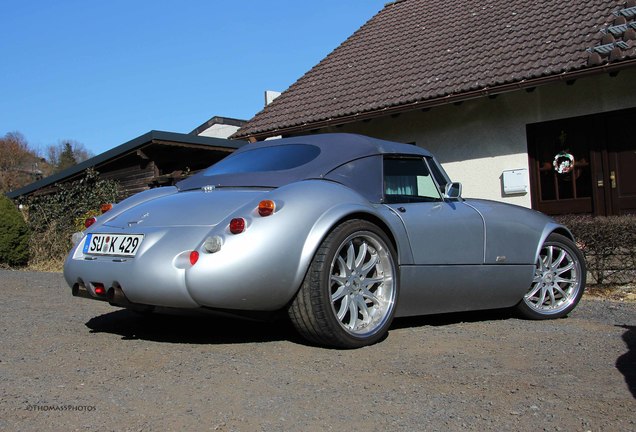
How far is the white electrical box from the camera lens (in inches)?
402

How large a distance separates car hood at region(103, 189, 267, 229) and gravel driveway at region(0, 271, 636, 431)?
75cm

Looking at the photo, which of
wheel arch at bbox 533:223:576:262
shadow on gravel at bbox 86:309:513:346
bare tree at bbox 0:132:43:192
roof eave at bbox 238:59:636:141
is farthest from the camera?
bare tree at bbox 0:132:43:192

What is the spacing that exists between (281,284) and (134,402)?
1.10 meters

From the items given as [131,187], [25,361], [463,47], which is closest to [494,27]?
[463,47]

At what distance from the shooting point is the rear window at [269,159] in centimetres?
448

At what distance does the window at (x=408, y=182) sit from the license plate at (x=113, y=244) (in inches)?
66.3

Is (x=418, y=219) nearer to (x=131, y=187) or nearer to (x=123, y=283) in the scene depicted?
(x=123, y=283)

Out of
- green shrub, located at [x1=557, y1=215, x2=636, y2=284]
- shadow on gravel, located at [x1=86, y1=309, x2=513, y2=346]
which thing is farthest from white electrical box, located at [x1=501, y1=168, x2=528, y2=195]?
shadow on gravel, located at [x1=86, y1=309, x2=513, y2=346]

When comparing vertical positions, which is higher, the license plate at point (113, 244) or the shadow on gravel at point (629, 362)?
the license plate at point (113, 244)

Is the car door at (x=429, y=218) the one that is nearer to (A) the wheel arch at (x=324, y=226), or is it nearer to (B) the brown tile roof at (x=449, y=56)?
(A) the wheel arch at (x=324, y=226)

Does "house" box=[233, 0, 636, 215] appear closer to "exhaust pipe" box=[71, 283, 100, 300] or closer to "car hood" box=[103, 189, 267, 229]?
"car hood" box=[103, 189, 267, 229]

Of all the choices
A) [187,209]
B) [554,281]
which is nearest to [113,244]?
[187,209]

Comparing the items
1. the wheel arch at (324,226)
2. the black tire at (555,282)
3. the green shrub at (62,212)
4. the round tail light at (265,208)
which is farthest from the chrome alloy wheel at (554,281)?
the green shrub at (62,212)

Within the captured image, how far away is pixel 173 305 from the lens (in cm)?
363
